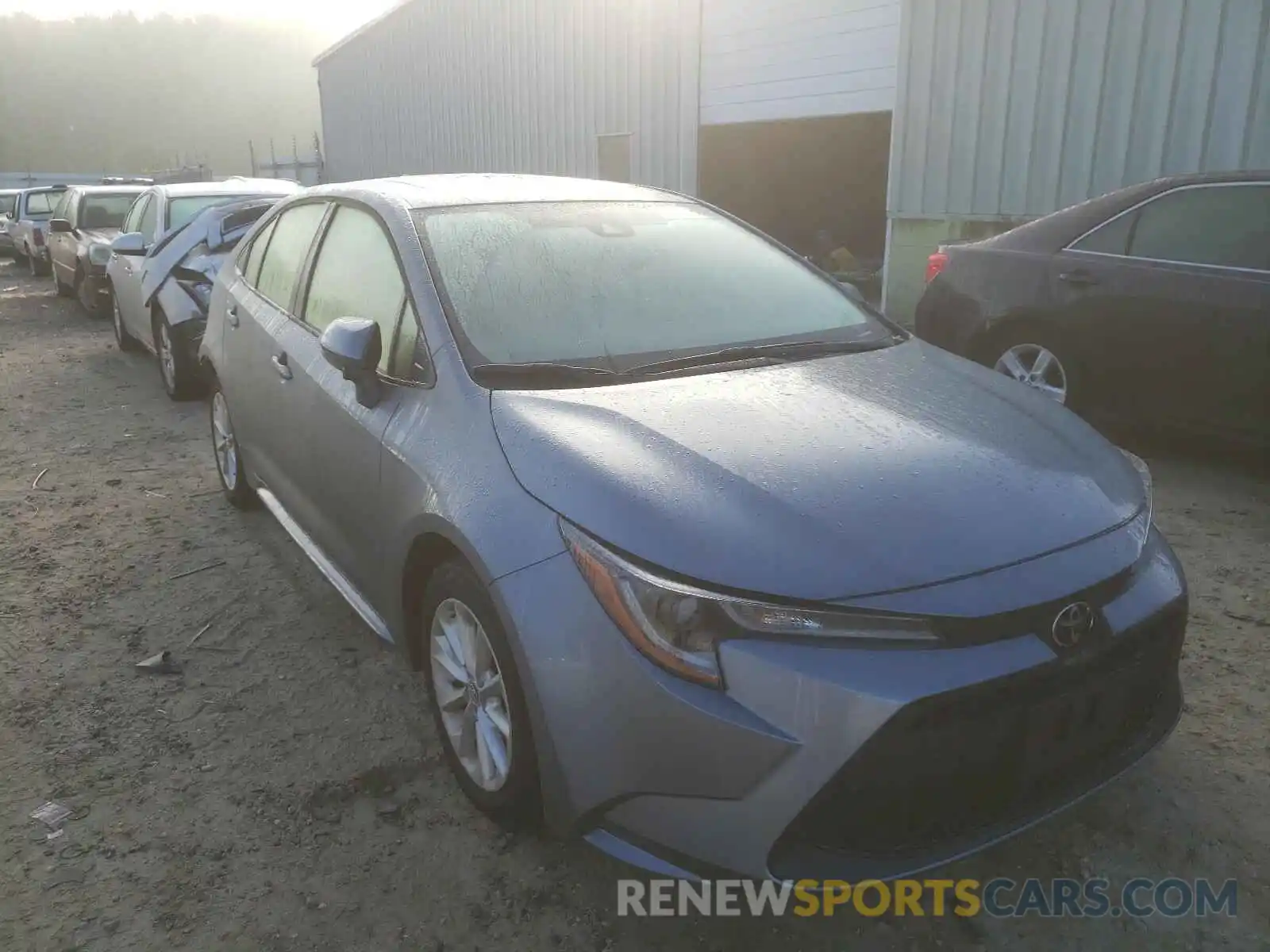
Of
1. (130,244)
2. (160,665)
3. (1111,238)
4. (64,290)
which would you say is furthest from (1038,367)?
(64,290)

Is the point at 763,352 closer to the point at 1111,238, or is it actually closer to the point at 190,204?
the point at 1111,238

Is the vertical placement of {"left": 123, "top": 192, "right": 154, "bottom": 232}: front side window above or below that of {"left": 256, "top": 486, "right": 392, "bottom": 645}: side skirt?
above

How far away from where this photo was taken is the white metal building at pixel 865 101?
757 centimetres

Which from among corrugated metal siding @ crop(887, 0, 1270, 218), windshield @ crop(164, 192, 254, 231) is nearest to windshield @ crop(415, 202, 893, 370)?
corrugated metal siding @ crop(887, 0, 1270, 218)

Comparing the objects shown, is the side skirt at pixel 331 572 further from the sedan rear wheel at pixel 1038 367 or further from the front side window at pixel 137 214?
the front side window at pixel 137 214

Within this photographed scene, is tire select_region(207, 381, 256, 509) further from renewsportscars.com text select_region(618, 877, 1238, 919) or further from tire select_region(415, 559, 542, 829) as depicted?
renewsportscars.com text select_region(618, 877, 1238, 919)

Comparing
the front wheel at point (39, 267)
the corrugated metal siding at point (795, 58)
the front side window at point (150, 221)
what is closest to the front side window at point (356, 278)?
the front side window at point (150, 221)

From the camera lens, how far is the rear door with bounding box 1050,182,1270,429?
4.66m

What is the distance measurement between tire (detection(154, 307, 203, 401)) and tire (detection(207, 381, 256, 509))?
2.37 metres

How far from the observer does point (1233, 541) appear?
13.7 feet

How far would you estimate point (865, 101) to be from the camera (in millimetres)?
10023

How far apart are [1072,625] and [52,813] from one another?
2.57 m

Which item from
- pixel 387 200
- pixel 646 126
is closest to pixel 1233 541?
pixel 387 200

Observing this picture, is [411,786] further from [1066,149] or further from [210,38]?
[210,38]
